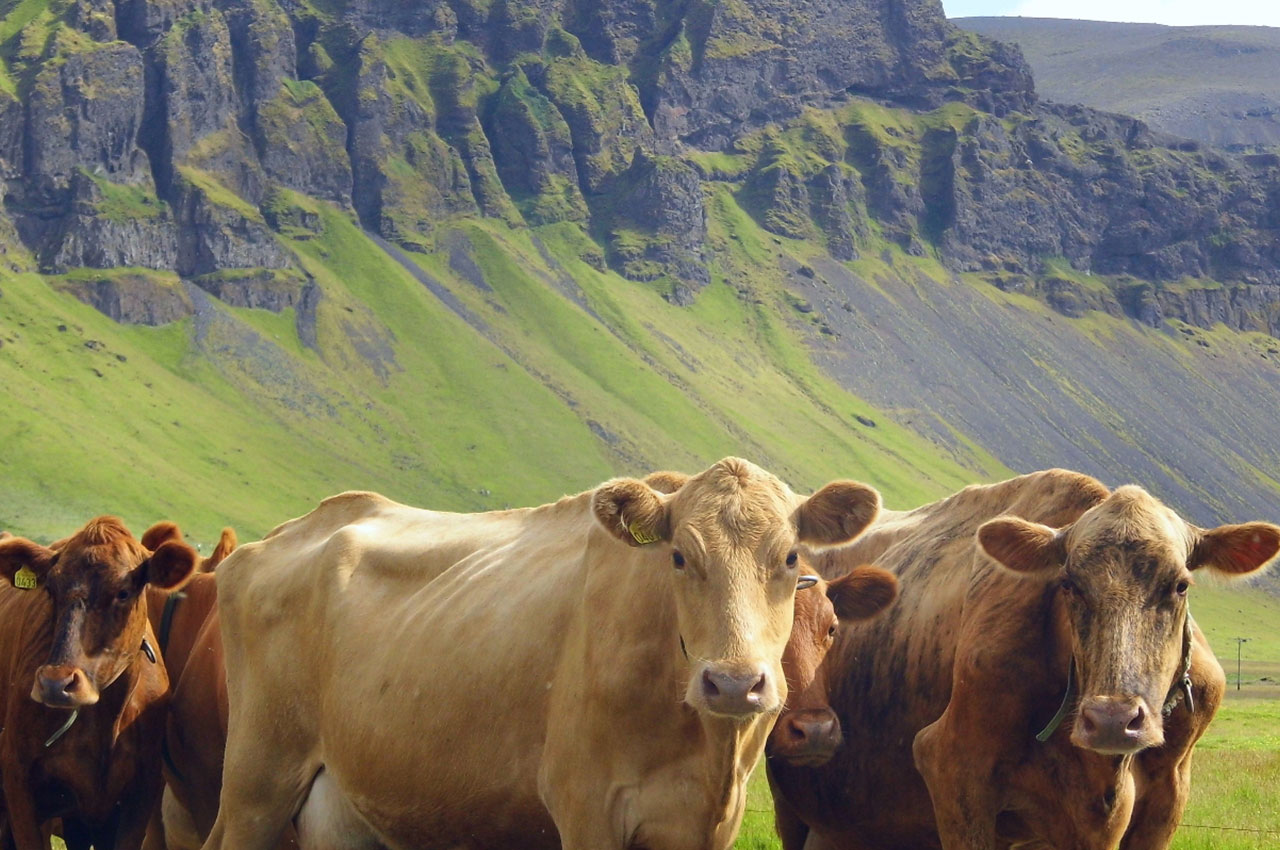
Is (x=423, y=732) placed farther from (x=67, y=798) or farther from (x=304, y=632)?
(x=67, y=798)

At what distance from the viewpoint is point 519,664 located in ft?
37.3

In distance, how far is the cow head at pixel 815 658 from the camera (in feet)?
38.9

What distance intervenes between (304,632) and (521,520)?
2.03 m

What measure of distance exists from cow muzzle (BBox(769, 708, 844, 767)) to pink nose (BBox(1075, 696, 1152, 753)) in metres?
2.35

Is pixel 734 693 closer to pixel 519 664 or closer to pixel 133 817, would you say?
pixel 519 664

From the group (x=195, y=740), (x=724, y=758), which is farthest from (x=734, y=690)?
(x=195, y=740)

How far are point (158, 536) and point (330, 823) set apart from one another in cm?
461

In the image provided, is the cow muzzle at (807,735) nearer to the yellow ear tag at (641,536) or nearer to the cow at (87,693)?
the yellow ear tag at (641,536)

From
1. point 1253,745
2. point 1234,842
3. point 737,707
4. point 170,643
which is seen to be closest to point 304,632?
point 170,643

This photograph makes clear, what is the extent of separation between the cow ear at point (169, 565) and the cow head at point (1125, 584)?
781cm

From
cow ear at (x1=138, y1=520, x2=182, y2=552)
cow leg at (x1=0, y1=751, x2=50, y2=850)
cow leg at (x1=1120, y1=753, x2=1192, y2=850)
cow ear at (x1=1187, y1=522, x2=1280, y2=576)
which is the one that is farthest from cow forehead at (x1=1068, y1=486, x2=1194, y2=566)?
cow leg at (x1=0, y1=751, x2=50, y2=850)

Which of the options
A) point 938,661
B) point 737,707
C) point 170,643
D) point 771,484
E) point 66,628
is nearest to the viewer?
point 737,707

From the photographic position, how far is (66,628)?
14586 millimetres

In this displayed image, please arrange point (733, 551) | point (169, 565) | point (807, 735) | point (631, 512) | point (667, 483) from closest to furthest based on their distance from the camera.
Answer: point (733, 551) → point (631, 512) → point (807, 735) → point (667, 483) → point (169, 565)
